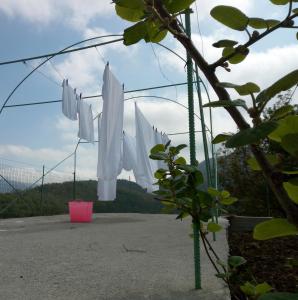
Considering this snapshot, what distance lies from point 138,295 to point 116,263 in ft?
2.21

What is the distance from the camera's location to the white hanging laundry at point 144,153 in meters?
4.79

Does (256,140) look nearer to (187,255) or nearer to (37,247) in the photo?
(187,255)

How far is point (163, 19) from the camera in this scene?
34 centimetres

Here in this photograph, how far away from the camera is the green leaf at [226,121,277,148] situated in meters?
0.27

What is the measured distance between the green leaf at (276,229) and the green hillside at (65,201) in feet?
22.0

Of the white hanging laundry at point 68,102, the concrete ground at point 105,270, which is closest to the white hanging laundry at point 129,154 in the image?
the white hanging laundry at point 68,102

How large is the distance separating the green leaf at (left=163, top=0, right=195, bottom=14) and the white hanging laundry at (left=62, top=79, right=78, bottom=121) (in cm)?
496

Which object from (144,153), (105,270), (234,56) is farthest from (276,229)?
(144,153)

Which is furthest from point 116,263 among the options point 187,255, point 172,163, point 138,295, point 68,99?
point 68,99

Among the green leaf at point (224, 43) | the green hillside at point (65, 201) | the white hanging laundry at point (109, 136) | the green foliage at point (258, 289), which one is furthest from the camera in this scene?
the green hillside at point (65, 201)

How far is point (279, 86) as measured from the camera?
1.01 ft

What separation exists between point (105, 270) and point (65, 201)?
21.1 feet

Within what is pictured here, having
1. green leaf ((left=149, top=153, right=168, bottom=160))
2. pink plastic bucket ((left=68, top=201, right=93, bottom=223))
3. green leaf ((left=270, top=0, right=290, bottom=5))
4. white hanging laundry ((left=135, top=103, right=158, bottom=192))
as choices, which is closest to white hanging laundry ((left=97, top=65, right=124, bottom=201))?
white hanging laundry ((left=135, top=103, right=158, bottom=192))

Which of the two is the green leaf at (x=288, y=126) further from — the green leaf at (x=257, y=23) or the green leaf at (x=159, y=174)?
the green leaf at (x=159, y=174)
